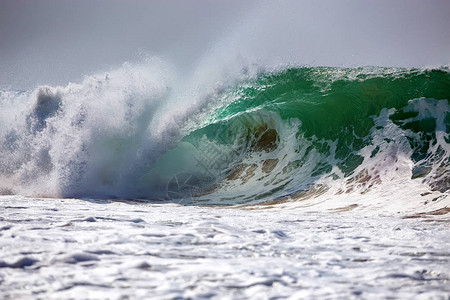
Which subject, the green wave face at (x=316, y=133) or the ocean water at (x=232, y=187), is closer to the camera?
the ocean water at (x=232, y=187)

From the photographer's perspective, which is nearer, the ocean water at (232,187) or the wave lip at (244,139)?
the ocean water at (232,187)

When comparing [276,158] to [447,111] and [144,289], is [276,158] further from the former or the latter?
[144,289]

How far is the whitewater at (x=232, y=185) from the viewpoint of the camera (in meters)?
2.89

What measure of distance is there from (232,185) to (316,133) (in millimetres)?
2132

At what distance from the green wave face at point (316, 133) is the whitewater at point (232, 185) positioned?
0.12 feet

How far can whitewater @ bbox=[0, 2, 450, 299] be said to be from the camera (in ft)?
9.48

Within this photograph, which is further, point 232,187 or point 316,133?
point 316,133

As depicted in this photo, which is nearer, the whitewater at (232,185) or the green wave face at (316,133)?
the whitewater at (232,185)

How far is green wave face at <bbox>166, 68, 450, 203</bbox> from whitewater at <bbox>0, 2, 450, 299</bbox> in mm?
36

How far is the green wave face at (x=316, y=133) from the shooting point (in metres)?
8.27

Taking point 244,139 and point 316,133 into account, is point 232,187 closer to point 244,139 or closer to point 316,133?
point 244,139

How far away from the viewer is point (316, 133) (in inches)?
397

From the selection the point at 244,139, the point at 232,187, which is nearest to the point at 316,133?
the point at 244,139

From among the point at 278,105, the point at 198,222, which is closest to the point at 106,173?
the point at 278,105
